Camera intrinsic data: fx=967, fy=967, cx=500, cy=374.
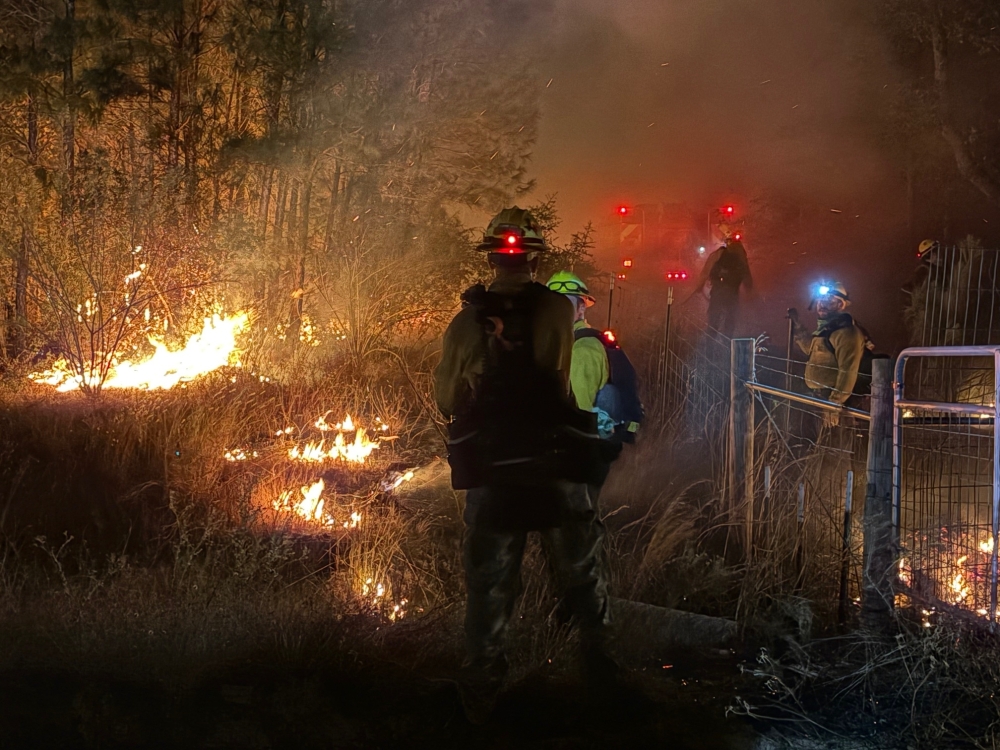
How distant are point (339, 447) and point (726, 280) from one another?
5718mm

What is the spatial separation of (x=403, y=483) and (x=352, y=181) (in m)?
7.80

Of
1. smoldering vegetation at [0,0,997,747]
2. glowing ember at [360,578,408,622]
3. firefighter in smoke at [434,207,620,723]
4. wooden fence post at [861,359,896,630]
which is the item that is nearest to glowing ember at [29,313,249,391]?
smoldering vegetation at [0,0,997,747]

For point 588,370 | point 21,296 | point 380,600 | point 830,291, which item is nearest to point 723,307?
point 830,291

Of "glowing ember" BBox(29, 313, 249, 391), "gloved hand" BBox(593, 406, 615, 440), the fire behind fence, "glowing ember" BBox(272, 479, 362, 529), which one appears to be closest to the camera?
the fire behind fence

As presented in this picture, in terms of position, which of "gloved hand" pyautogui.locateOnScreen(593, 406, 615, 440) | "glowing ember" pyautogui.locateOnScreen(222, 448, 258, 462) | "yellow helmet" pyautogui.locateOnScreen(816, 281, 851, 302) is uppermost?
"yellow helmet" pyautogui.locateOnScreen(816, 281, 851, 302)

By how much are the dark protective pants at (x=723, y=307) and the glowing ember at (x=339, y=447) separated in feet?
16.3

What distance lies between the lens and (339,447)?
28.8 ft

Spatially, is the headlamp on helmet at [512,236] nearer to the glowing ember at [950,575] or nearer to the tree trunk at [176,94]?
the glowing ember at [950,575]

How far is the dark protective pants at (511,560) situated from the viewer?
3.88 metres

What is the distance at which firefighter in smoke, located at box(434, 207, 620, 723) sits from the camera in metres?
3.84

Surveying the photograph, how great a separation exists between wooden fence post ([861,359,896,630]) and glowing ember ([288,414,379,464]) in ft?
16.2

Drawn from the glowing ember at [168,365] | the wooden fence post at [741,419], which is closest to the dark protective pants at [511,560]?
the wooden fence post at [741,419]

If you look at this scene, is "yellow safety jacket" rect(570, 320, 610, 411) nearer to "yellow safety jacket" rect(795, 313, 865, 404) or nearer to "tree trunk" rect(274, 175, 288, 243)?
"yellow safety jacket" rect(795, 313, 865, 404)

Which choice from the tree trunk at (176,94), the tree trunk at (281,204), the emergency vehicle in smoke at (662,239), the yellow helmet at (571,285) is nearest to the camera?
the yellow helmet at (571,285)
